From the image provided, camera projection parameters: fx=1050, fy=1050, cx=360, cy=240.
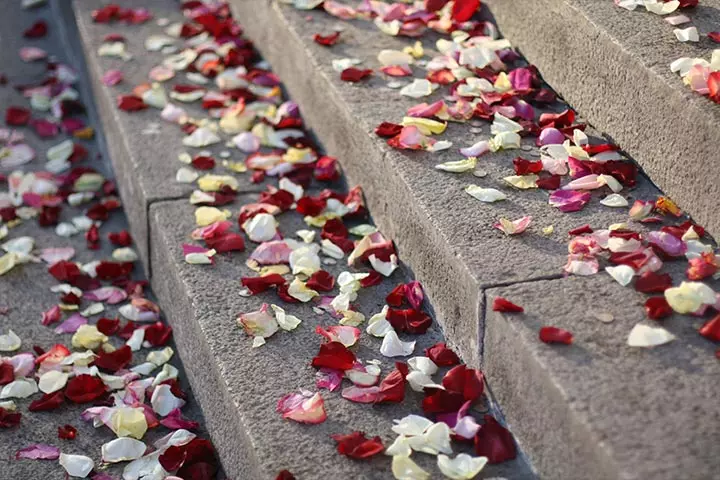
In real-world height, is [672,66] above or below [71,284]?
above

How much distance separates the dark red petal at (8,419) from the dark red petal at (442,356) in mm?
815

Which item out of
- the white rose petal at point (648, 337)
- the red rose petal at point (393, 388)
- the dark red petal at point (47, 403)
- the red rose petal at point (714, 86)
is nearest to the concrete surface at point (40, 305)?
the dark red petal at point (47, 403)

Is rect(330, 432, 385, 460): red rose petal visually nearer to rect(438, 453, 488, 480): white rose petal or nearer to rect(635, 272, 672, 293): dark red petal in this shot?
rect(438, 453, 488, 480): white rose petal

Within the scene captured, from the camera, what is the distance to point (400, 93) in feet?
7.73

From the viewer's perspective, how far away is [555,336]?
5.28ft

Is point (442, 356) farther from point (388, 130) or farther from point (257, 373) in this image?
point (388, 130)

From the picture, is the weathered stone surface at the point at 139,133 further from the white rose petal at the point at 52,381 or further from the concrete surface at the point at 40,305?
the white rose petal at the point at 52,381

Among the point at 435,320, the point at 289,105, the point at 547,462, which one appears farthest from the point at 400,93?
the point at 547,462

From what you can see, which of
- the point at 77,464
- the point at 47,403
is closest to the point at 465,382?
the point at 77,464

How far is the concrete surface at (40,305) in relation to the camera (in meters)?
1.99

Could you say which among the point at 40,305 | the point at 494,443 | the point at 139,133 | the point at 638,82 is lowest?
the point at 40,305

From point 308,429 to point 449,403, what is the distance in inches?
9.4

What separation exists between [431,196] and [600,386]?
1.95ft

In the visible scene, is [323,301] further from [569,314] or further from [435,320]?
[569,314]
